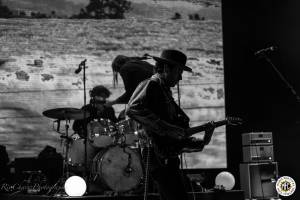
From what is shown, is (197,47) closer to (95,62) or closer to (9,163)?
(95,62)

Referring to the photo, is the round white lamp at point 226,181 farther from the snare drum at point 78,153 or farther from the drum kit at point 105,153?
the snare drum at point 78,153

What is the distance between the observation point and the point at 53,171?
623 centimetres

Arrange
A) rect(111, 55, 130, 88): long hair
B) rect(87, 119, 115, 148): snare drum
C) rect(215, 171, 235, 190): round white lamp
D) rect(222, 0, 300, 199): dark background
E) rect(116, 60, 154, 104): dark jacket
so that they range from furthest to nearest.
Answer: rect(222, 0, 300, 199): dark background → rect(111, 55, 130, 88): long hair → rect(116, 60, 154, 104): dark jacket → rect(215, 171, 235, 190): round white lamp → rect(87, 119, 115, 148): snare drum

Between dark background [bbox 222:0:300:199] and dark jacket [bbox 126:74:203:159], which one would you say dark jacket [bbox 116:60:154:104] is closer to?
dark background [bbox 222:0:300:199]

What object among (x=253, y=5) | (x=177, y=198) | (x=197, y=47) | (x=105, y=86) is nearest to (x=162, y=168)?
(x=177, y=198)

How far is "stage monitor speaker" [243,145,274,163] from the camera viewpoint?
6.54 m

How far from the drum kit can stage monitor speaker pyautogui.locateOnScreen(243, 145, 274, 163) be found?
1728 mm

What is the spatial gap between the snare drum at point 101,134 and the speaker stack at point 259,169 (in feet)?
6.82

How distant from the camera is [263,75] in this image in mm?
7836

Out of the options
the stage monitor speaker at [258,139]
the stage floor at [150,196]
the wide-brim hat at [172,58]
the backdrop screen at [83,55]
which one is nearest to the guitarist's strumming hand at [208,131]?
the wide-brim hat at [172,58]

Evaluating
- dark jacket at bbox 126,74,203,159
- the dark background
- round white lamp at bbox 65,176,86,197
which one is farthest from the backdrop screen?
dark jacket at bbox 126,74,203,159

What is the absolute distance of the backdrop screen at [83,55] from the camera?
23.3 ft

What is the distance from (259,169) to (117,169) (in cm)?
212

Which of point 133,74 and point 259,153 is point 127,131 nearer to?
point 133,74
